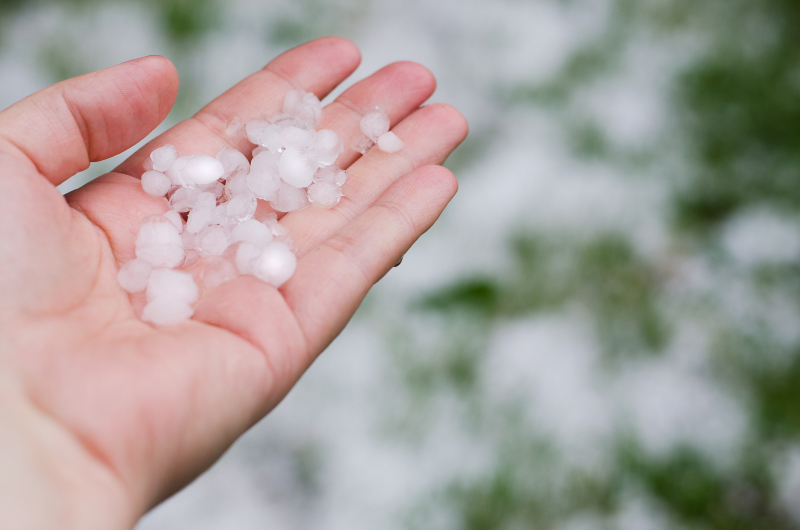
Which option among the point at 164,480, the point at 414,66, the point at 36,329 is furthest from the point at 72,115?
the point at 414,66

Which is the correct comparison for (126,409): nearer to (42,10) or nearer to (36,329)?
(36,329)

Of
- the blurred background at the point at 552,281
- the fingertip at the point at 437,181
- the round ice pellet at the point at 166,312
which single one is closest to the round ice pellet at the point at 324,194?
the fingertip at the point at 437,181

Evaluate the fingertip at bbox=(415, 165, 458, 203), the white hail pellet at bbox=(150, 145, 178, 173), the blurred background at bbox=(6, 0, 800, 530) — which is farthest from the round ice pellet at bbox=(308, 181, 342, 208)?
the blurred background at bbox=(6, 0, 800, 530)

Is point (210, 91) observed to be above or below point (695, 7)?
below

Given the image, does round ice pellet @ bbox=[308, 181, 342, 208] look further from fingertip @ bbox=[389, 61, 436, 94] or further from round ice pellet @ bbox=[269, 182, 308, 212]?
fingertip @ bbox=[389, 61, 436, 94]

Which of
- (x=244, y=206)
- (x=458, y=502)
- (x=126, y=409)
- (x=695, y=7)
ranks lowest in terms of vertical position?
(x=458, y=502)

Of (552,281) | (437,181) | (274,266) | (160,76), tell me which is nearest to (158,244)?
(274,266)
